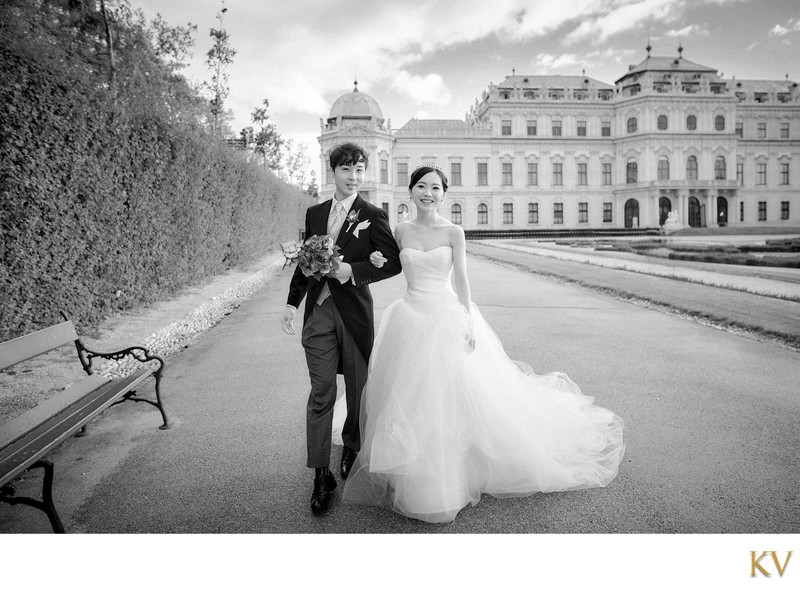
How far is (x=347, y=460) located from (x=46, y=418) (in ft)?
5.67

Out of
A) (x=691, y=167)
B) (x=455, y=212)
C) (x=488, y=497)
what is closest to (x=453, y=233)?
(x=488, y=497)

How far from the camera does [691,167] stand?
179ft

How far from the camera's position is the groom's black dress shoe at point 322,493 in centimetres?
258

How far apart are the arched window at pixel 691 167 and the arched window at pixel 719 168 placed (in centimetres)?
188

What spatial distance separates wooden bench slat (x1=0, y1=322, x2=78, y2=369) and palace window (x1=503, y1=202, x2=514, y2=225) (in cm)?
5141

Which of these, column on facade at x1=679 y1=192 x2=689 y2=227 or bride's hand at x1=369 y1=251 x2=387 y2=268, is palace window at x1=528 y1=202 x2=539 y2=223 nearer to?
column on facade at x1=679 y1=192 x2=689 y2=227

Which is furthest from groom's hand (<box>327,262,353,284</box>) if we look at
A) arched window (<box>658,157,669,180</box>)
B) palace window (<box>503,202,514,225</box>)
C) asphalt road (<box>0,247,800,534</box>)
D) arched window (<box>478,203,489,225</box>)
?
arched window (<box>658,157,669,180</box>)

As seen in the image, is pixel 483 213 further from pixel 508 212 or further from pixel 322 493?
pixel 322 493

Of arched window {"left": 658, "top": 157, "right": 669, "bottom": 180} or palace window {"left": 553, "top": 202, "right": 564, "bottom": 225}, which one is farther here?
palace window {"left": 553, "top": 202, "right": 564, "bottom": 225}

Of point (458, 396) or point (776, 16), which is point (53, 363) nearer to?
point (458, 396)

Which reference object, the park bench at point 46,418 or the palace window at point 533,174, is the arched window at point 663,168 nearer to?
the palace window at point 533,174

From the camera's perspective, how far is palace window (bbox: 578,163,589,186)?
180 ft
